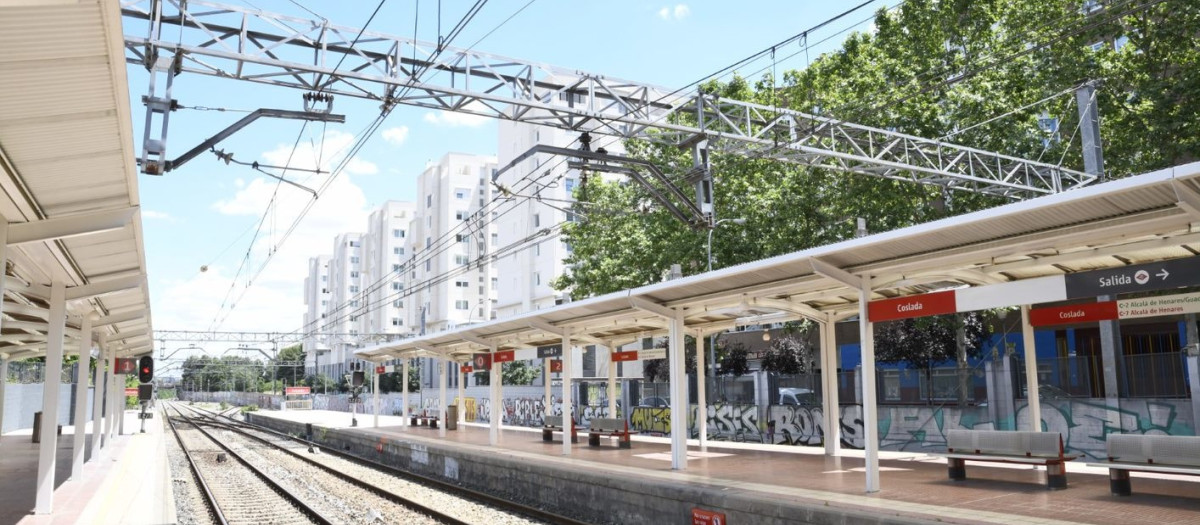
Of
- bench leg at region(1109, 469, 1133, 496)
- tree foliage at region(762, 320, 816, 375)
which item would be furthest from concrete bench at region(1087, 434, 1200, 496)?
tree foliage at region(762, 320, 816, 375)

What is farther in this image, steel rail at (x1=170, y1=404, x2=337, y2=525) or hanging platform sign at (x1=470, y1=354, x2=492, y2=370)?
hanging platform sign at (x1=470, y1=354, x2=492, y2=370)

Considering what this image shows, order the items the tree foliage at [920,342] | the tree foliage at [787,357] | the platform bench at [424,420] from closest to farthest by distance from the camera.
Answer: the tree foliage at [920,342] → the platform bench at [424,420] → the tree foliage at [787,357]

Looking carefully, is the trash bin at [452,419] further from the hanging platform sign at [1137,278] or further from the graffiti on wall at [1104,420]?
the hanging platform sign at [1137,278]

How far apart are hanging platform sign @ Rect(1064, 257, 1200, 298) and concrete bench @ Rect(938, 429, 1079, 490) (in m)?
3.01

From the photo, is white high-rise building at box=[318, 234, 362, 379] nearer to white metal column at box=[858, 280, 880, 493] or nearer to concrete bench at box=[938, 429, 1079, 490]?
concrete bench at box=[938, 429, 1079, 490]

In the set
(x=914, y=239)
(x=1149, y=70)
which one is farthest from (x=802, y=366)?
(x=914, y=239)

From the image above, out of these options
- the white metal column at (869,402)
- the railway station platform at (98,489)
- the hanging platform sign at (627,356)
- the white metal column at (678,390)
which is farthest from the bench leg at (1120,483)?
the railway station platform at (98,489)

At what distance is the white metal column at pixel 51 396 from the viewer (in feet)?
33.7

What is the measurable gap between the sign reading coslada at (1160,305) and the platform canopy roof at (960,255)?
562 millimetres

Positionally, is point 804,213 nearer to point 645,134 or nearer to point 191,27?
point 645,134

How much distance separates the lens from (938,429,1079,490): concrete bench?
436 inches

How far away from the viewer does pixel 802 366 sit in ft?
115

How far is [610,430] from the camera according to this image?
64.5 feet

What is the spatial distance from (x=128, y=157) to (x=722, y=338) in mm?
35508
